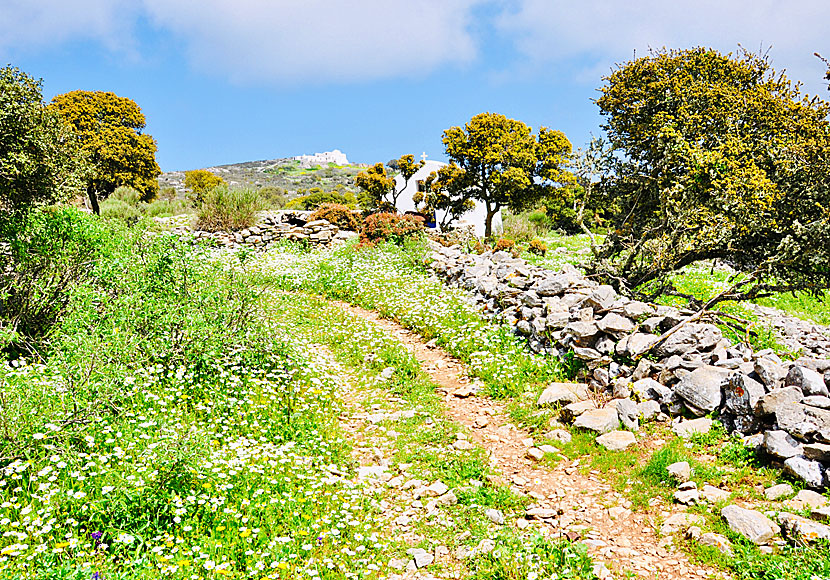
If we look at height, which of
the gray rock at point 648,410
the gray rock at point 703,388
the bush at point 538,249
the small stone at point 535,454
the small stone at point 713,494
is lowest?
the small stone at point 535,454

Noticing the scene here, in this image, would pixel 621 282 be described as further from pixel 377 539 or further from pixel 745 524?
pixel 377 539

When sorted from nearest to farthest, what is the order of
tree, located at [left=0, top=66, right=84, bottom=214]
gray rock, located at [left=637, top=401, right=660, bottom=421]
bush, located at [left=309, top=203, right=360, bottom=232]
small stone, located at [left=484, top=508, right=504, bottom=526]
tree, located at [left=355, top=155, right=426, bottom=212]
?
small stone, located at [left=484, top=508, right=504, bottom=526] → gray rock, located at [left=637, top=401, right=660, bottom=421] → tree, located at [left=0, top=66, right=84, bottom=214] → bush, located at [left=309, top=203, right=360, bottom=232] → tree, located at [left=355, top=155, right=426, bottom=212]

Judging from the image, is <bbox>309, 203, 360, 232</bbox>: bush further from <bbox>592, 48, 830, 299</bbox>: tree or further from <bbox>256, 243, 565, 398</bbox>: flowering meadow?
<bbox>592, 48, 830, 299</bbox>: tree

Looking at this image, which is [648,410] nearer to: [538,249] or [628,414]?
[628,414]

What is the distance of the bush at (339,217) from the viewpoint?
22.4 meters

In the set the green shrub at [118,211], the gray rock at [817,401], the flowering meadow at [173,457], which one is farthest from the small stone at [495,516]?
the green shrub at [118,211]

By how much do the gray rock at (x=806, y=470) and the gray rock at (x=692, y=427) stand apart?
38.9 inches

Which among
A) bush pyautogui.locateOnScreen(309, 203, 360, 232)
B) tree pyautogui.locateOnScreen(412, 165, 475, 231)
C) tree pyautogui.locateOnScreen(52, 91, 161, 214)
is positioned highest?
tree pyautogui.locateOnScreen(52, 91, 161, 214)

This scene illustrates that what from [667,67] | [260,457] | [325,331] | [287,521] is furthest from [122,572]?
[667,67]

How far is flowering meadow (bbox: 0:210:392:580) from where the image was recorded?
3.94 metres

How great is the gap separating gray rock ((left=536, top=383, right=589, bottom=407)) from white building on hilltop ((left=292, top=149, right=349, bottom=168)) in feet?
323

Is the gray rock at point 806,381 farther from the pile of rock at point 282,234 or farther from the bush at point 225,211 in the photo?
the bush at point 225,211

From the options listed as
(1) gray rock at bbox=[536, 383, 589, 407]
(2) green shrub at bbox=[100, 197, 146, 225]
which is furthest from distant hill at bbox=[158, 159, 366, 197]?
(1) gray rock at bbox=[536, 383, 589, 407]

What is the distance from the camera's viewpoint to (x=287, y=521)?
4.51m
